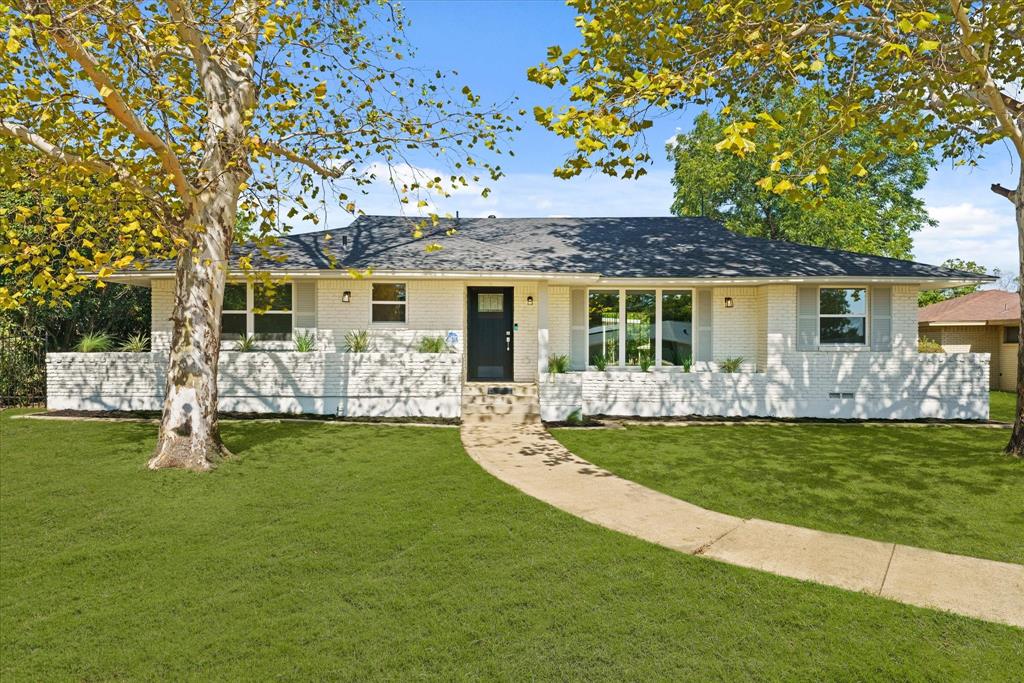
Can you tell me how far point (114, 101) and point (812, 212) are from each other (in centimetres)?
2907

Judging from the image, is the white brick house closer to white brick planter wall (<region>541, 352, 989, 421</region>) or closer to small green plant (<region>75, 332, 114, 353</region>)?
white brick planter wall (<region>541, 352, 989, 421</region>)

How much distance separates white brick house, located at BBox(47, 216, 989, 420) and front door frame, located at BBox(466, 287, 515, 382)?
1.1 inches

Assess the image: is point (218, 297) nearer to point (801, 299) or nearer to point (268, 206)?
point (268, 206)

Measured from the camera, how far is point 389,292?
1410 centimetres

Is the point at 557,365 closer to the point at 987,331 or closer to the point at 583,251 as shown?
the point at 583,251

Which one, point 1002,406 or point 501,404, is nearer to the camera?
point 501,404

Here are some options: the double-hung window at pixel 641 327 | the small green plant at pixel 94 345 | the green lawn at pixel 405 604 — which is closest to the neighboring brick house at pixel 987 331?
the double-hung window at pixel 641 327

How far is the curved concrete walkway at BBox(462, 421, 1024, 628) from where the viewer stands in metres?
4.05

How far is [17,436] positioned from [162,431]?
4238mm

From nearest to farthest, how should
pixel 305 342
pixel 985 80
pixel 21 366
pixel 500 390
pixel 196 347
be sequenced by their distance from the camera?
pixel 985 80 < pixel 196 347 < pixel 500 390 < pixel 305 342 < pixel 21 366

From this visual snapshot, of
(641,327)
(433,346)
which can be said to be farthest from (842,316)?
(433,346)

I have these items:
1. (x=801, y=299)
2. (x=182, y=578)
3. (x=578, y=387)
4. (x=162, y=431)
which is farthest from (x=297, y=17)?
(x=801, y=299)

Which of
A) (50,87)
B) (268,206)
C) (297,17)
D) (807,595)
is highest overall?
(297,17)

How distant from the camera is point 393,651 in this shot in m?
3.31
